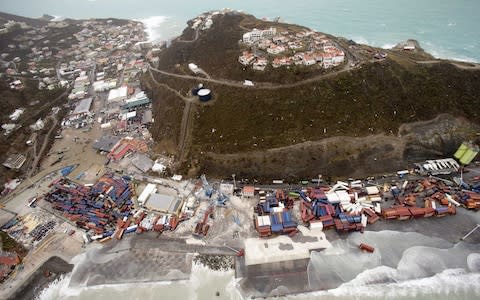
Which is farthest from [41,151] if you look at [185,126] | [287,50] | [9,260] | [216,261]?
[287,50]

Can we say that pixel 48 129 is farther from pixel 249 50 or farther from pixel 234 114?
pixel 249 50

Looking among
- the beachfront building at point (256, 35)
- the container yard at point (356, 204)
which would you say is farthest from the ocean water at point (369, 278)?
the beachfront building at point (256, 35)

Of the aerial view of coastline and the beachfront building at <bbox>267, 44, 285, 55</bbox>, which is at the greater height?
the beachfront building at <bbox>267, 44, 285, 55</bbox>

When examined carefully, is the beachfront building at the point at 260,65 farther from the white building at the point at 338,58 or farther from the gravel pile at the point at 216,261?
the gravel pile at the point at 216,261

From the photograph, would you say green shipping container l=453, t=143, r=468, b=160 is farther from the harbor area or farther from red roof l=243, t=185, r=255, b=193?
red roof l=243, t=185, r=255, b=193

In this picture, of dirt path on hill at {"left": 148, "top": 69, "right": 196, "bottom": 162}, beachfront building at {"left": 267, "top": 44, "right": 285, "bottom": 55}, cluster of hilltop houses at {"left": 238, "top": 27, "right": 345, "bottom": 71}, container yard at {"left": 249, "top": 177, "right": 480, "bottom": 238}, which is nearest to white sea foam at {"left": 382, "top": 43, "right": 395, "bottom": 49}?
cluster of hilltop houses at {"left": 238, "top": 27, "right": 345, "bottom": 71}

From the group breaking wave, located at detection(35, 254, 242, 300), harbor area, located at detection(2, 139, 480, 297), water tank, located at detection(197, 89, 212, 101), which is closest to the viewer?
breaking wave, located at detection(35, 254, 242, 300)

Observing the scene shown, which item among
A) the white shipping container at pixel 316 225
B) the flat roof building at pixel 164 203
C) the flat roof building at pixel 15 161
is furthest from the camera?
the flat roof building at pixel 15 161
